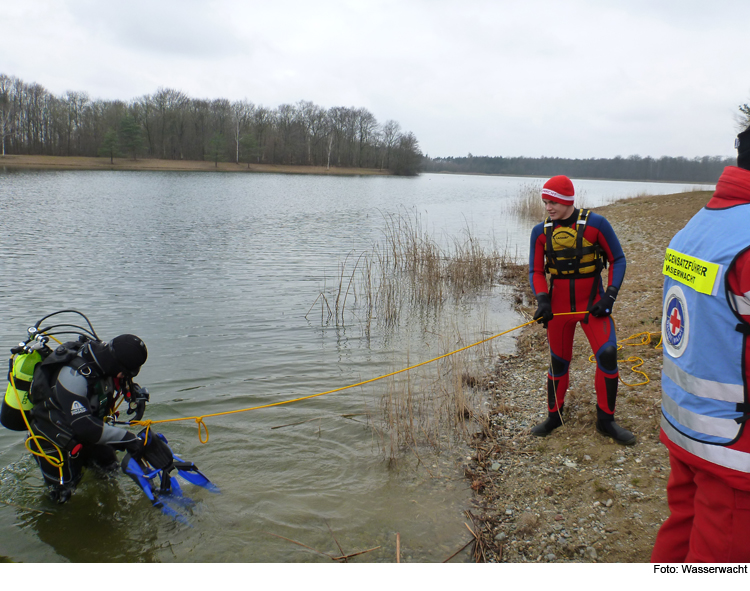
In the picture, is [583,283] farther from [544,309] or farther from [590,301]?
[544,309]

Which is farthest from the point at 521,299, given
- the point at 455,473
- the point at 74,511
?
the point at 74,511

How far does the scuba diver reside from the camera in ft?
11.1

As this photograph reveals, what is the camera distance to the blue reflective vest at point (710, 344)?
173 cm

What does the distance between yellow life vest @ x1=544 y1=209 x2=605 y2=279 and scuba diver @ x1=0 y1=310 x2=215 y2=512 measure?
3180mm

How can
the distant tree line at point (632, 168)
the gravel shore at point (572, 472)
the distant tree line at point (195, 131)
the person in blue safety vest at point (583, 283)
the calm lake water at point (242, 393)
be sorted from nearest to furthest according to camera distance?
the gravel shore at point (572, 472) → the calm lake water at point (242, 393) → the person in blue safety vest at point (583, 283) → the distant tree line at point (195, 131) → the distant tree line at point (632, 168)

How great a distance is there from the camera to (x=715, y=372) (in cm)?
180

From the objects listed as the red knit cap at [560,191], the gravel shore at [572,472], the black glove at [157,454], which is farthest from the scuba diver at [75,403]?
the red knit cap at [560,191]

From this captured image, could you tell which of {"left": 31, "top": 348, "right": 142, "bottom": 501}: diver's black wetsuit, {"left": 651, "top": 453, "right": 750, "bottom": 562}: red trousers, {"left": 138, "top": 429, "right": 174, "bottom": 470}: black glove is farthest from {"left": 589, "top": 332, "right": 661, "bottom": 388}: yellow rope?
{"left": 31, "top": 348, "right": 142, "bottom": 501}: diver's black wetsuit

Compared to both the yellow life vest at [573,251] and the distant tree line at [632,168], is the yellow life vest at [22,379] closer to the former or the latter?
the yellow life vest at [573,251]

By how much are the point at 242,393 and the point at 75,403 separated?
9.14 feet

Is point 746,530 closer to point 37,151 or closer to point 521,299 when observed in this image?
point 521,299

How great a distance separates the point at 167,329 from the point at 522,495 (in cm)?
643

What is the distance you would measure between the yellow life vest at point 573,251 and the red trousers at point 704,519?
214 centimetres

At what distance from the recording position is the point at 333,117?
87.4 metres
